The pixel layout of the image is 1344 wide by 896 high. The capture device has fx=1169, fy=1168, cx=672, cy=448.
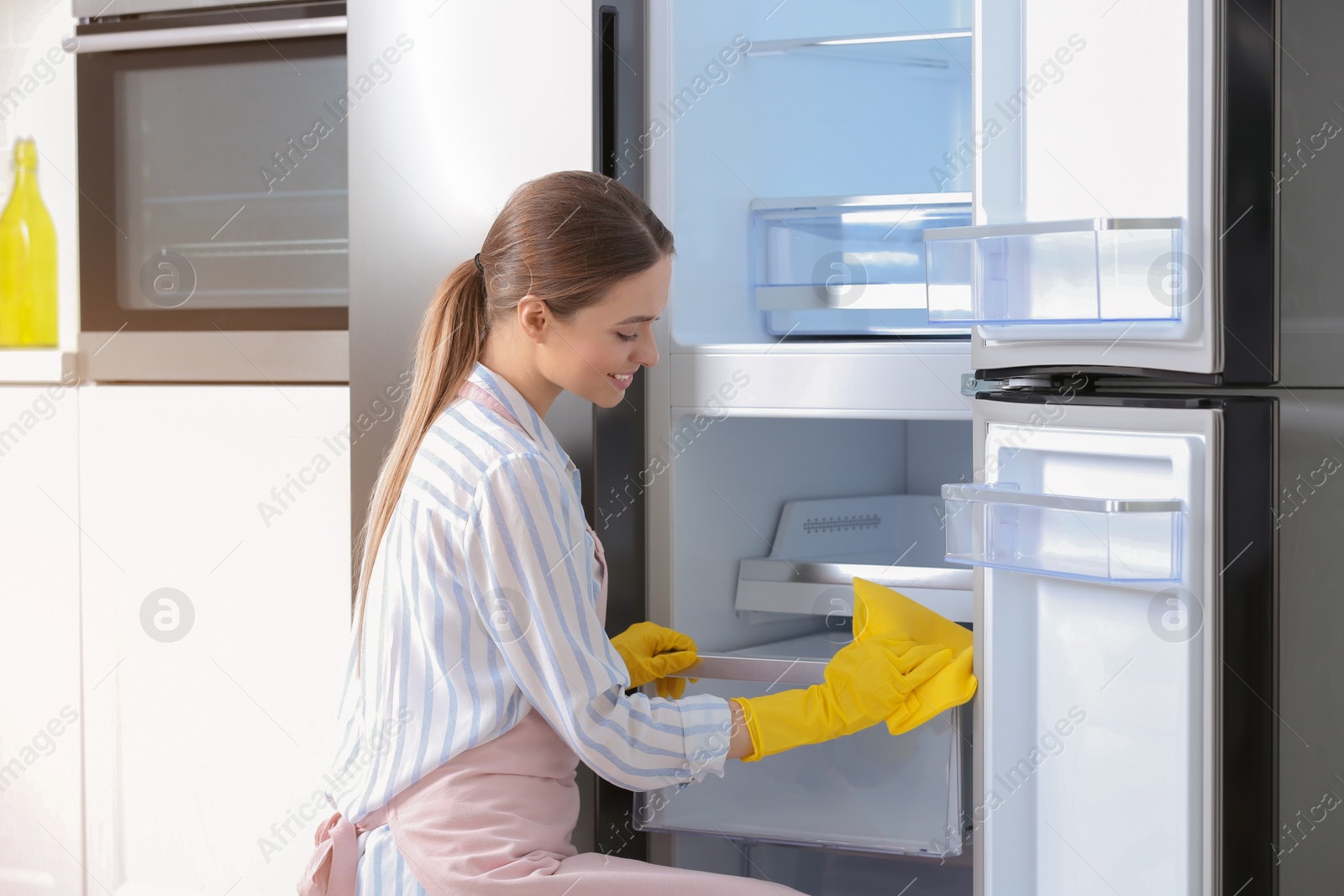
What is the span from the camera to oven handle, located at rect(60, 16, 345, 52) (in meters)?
1.36

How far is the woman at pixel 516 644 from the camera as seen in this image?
0.93 metres

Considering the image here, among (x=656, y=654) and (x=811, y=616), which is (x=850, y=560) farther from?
(x=656, y=654)

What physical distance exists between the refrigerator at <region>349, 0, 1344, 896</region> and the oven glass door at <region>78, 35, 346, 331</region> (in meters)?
0.17

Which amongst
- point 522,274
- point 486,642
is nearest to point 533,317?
point 522,274

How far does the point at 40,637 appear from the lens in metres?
1.50

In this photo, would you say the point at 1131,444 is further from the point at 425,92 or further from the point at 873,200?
the point at 425,92

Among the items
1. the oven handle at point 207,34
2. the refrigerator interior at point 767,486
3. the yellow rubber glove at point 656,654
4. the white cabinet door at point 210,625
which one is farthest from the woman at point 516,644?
the oven handle at point 207,34

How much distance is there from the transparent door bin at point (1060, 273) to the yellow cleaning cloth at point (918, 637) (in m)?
0.29

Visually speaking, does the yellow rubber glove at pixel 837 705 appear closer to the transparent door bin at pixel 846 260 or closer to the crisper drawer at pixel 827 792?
the crisper drawer at pixel 827 792

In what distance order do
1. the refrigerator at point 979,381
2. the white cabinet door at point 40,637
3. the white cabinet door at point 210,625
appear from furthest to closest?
the white cabinet door at point 40,637, the white cabinet door at point 210,625, the refrigerator at point 979,381

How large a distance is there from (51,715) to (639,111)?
106 centimetres

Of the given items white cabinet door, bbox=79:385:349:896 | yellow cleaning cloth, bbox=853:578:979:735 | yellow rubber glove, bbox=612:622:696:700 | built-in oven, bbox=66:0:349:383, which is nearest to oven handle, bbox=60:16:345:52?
built-in oven, bbox=66:0:349:383

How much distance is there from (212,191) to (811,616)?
92cm

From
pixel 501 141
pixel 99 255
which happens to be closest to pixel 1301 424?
pixel 501 141
